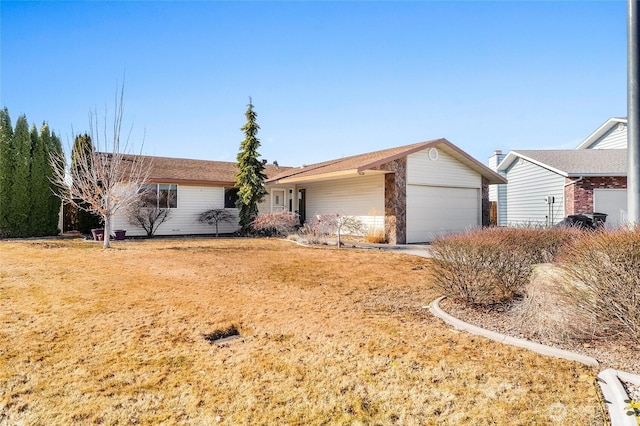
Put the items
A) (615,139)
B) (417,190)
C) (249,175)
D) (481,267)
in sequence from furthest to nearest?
(615,139), (249,175), (417,190), (481,267)

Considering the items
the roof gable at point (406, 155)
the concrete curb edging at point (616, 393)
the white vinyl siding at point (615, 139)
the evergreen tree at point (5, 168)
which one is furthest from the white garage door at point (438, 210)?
the evergreen tree at point (5, 168)

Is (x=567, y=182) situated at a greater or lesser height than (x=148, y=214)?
greater

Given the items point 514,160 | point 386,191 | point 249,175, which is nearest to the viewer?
point 386,191

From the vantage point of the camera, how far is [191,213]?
60.6 ft

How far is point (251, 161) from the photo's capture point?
60.0 feet

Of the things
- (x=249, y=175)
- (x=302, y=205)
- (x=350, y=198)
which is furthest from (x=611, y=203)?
(x=249, y=175)

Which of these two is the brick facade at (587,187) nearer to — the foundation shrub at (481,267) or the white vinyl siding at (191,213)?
the foundation shrub at (481,267)

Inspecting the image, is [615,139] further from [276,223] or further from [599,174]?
[276,223]

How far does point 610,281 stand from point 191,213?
57.9 feet

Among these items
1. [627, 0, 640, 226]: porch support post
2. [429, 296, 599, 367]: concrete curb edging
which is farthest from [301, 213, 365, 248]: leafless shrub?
[627, 0, 640, 226]: porch support post

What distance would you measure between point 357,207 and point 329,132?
4.52m

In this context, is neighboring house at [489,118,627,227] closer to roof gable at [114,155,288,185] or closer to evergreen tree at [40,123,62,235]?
roof gable at [114,155,288,185]

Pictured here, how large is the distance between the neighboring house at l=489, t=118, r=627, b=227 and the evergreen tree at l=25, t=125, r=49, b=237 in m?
21.0

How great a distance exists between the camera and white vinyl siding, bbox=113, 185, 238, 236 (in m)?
17.8
